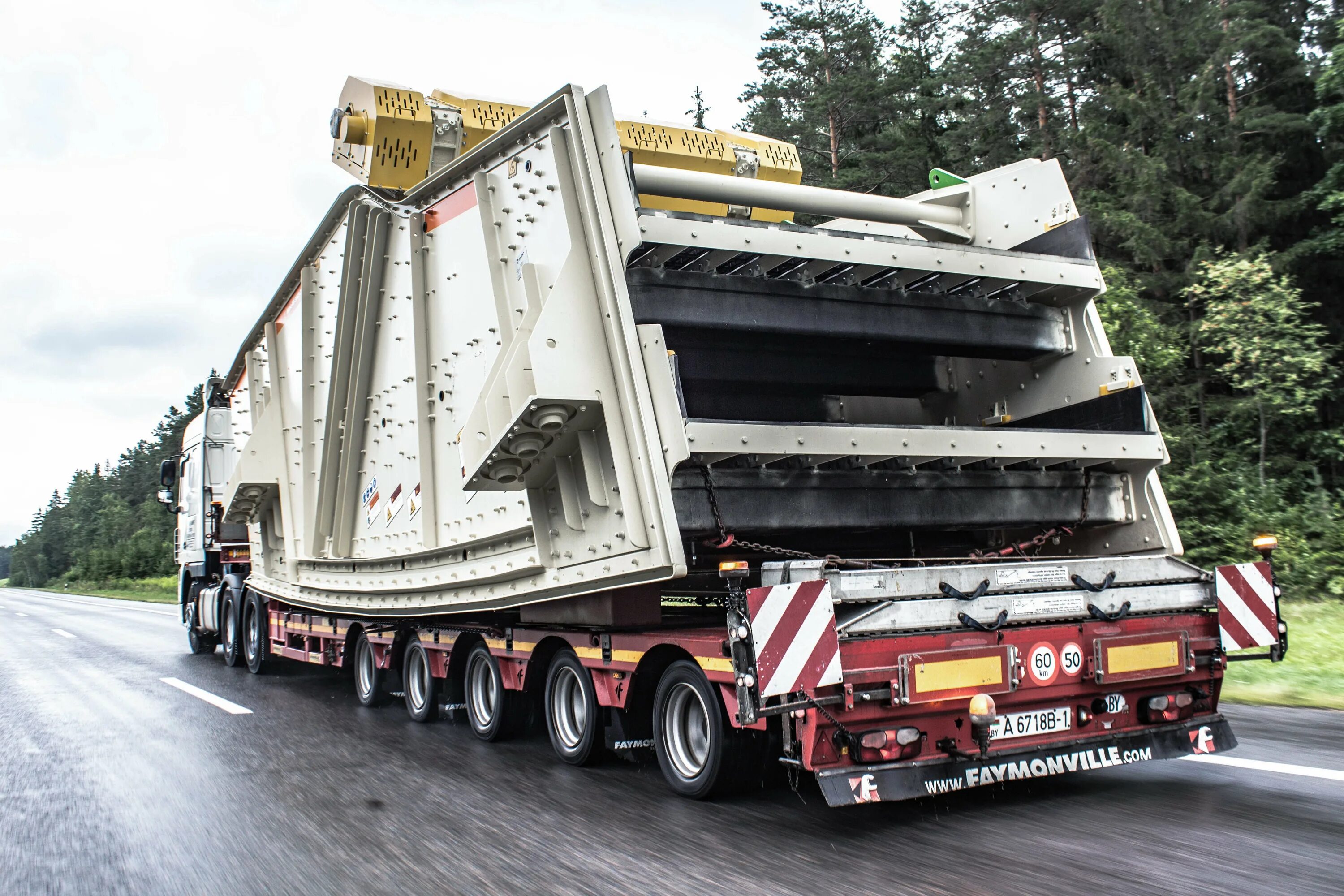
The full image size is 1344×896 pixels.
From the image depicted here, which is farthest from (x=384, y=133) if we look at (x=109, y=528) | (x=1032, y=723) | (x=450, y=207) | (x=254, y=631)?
(x=109, y=528)

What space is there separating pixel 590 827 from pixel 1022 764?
1.87 meters

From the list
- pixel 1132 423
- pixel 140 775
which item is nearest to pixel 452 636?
pixel 140 775

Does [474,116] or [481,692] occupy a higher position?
[474,116]

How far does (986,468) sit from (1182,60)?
21968 millimetres

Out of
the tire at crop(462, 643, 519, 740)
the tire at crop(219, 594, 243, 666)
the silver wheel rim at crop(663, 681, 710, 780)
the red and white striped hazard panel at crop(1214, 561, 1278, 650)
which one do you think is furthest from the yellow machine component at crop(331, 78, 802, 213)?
the tire at crop(219, 594, 243, 666)

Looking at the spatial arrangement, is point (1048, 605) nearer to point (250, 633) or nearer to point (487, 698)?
point (487, 698)

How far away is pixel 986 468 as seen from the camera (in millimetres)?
5777

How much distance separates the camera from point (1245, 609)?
5.07 metres

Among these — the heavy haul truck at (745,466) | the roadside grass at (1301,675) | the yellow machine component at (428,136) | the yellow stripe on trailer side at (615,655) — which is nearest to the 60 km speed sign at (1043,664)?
the heavy haul truck at (745,466)

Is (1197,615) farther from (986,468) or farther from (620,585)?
(620,585)

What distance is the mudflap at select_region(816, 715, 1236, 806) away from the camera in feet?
13.5

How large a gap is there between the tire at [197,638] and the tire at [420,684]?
712 centimetres

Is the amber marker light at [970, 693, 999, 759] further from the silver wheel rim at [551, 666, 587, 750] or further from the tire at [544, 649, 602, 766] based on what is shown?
the silver wheel rim at [551, 666, 587, 750]

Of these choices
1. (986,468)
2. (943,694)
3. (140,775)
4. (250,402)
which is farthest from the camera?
(250,402)
